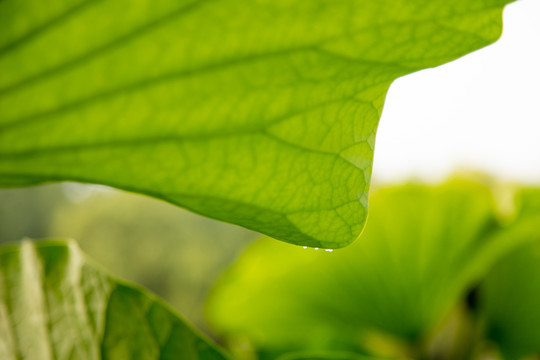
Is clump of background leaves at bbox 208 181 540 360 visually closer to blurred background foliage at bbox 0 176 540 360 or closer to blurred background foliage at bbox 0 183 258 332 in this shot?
blurred background foliage at bbox 0 176 540 360

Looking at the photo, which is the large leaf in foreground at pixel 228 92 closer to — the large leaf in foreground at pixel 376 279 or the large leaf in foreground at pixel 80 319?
the large leaf in foreground at pixel 80 319

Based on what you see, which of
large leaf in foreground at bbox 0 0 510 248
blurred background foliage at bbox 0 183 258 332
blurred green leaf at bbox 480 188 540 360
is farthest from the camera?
blurred background foliage at bbox 0 183 258 332

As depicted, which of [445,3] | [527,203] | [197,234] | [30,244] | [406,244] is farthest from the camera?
[197,234]

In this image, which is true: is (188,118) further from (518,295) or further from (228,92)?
(518,295)

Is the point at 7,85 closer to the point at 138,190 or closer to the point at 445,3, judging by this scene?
the point at 138,190

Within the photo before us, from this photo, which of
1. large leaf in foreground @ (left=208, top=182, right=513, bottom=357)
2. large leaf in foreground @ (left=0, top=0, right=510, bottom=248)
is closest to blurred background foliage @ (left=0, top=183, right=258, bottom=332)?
large leaf in foreground @ (left=208, top=182, right=513, bottom=357)

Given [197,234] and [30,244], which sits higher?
[30,244]

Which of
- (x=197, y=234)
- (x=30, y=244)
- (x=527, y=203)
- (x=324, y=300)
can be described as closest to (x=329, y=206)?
(x=30, y=244)
